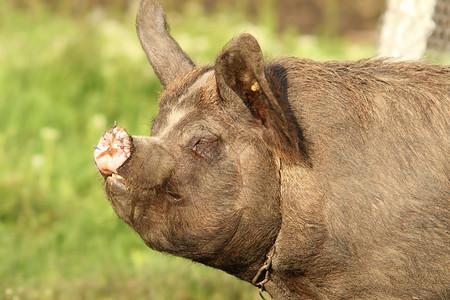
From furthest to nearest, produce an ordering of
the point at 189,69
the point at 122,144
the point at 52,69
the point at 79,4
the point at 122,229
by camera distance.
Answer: the point at 79,4 < the point at 52,69 < the point at 122,229 < the point at 189,69 < the point at 122,144

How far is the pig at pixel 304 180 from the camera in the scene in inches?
165

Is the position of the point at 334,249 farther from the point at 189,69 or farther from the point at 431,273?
the point at 189,69

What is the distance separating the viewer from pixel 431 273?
4195 mm

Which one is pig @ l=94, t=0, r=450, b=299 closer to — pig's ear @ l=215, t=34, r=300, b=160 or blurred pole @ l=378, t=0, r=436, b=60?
pig's ear @ l=215, t=34, r=300, b=160

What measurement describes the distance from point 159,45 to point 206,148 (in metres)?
0.91

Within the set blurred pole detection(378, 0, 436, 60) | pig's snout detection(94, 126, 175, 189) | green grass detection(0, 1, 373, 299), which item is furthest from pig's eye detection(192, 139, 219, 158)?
blurred pole detection(378, 0, 436, 60)

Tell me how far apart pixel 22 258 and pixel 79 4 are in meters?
6.54

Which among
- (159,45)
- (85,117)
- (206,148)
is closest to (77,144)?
(85,117)

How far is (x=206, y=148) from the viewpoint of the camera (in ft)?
14.2

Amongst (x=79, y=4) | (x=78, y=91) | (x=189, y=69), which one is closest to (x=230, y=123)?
(x=189, y=69)

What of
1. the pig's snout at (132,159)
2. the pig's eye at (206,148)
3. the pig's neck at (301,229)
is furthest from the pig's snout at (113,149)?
the pig's neck at (301,229)

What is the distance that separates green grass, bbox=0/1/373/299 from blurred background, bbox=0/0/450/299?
1 centimetres

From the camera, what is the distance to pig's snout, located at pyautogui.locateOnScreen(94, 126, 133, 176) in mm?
4012

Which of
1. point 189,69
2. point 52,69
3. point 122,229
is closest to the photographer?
point 189,69
